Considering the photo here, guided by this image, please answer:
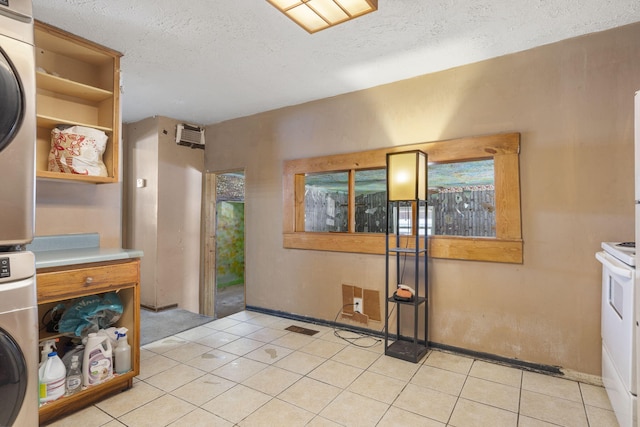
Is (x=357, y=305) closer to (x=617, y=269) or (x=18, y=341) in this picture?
(x=617, y=269)

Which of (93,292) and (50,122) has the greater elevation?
(50,122)

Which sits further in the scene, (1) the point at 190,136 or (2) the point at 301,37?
(1) the point at 190,136

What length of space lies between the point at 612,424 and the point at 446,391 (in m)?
0.84

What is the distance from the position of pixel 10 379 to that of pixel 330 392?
1.61m

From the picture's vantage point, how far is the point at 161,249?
409 cm

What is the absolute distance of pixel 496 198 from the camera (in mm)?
2533

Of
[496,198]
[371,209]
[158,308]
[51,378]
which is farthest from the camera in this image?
[371,209]

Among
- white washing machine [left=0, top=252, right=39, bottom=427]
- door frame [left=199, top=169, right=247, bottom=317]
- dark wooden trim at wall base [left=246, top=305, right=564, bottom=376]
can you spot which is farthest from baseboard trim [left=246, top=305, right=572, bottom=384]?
white washing machine [left=0, top=252, right=39, bottom=427]

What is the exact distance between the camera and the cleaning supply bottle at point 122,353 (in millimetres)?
2111

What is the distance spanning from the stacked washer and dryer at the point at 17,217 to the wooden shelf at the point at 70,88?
1016mm

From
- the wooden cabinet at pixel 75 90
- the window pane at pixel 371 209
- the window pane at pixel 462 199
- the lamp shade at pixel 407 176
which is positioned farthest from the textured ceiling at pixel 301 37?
the window pane at pixel 371 209

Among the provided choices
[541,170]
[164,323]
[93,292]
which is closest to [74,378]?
[93,292]

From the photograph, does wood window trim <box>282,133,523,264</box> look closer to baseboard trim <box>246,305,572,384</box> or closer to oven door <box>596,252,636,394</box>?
oven door <box>596,252,636,394</box>

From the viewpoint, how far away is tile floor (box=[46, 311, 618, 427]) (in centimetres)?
184
